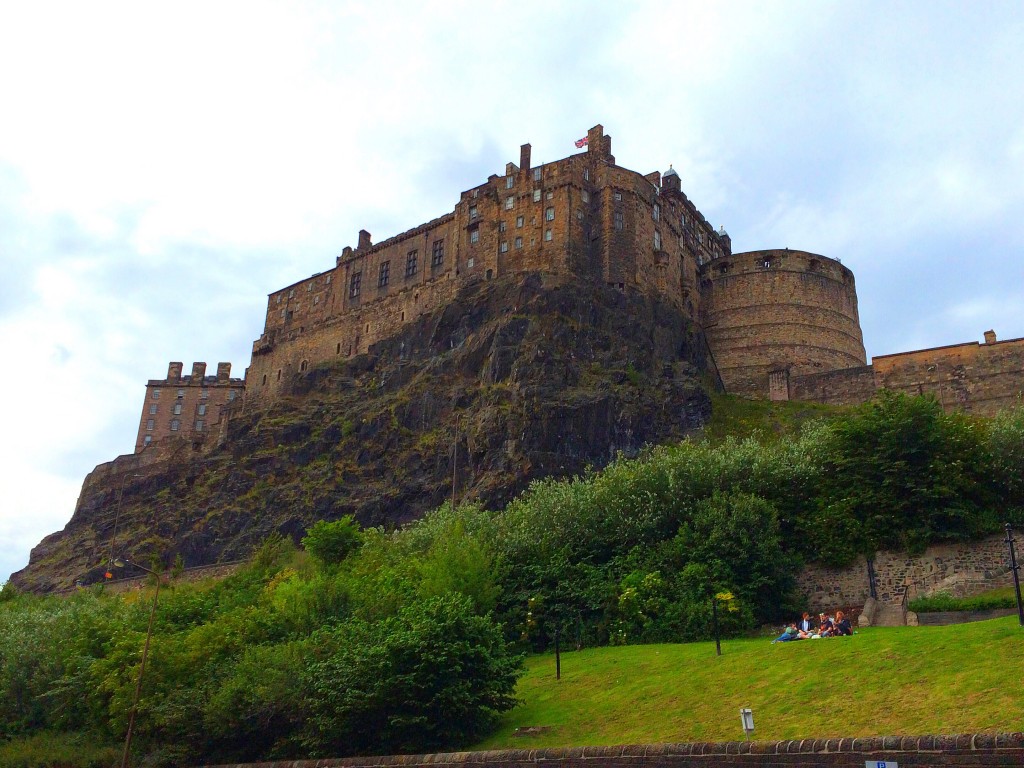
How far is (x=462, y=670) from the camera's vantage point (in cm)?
2556

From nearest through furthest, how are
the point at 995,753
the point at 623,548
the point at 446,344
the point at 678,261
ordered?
the point at 995,753, the point at 623,548, the point at 446,344, the point at 678,261

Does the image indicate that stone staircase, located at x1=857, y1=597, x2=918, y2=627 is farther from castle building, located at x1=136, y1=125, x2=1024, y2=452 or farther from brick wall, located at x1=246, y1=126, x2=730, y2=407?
brick wall, located at x1=246, y1=126, x2=730, y2=407

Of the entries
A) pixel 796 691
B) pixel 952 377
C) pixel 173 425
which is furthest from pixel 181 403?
pixel 796 691

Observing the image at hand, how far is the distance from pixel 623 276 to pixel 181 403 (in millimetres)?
53300

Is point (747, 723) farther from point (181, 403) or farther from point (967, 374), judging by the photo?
point (181, 403)

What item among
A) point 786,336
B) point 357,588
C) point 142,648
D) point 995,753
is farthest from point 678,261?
point 995,753

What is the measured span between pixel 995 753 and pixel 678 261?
56.8 m

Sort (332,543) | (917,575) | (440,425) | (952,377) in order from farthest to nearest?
(440,425) < (952,377) < (332,543) < (917,575)

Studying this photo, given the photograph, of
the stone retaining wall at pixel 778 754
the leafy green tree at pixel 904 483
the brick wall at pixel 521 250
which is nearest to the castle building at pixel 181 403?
the brick wall at pixel 521 250

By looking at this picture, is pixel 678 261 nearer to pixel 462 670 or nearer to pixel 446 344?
pixel 446 344

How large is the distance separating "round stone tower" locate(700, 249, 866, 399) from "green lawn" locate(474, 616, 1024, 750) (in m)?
42.2

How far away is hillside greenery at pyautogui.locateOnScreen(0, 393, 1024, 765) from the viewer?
84.9 ft

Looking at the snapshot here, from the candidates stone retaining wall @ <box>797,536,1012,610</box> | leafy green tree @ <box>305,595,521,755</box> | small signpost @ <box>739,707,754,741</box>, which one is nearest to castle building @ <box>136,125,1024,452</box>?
A: stone retaining wall @ <box>797,536,1012,610</box>

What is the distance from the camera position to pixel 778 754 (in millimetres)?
17375
